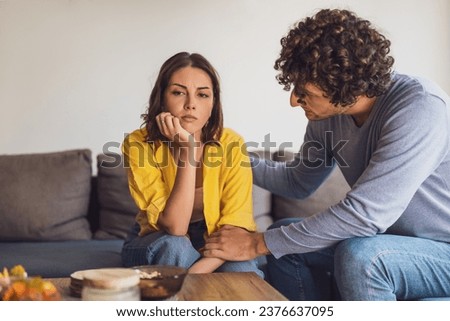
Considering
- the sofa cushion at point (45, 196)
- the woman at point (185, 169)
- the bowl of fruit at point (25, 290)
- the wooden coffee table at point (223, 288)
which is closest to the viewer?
the bowl of fruit at point (25, 290)

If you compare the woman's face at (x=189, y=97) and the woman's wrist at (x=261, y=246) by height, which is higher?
the woman's face at (x=189, y=97)

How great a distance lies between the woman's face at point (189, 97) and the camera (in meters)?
1.67

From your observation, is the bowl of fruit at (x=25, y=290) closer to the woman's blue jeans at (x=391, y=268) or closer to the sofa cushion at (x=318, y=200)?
the woman's blue jeans at (x=391, y=268)

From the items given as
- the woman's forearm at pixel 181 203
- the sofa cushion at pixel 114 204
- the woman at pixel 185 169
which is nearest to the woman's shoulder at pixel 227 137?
the woman at pixel 185 169

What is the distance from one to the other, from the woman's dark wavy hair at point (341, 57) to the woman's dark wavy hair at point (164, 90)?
318mm

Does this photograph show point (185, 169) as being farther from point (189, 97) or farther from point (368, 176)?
point (368, 176)

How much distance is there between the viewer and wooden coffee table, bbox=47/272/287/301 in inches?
45.4

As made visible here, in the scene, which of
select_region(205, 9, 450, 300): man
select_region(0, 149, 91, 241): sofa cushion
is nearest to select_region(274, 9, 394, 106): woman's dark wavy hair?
select_region(205, 9, 450, 300): man

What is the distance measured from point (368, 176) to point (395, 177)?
6 centimetres

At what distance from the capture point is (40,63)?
2457mm

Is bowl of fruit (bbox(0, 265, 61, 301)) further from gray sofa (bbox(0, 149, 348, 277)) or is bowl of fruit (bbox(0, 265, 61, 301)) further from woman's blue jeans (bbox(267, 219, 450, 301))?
gray sofa (bbox(0, 149, 348, 277))

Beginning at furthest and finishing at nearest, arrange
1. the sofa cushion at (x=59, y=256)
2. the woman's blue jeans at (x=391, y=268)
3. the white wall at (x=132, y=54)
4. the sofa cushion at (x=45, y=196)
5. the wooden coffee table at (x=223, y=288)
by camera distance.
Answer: the white wall at (x=132, y=54) < the sofa cushion at (x=45, y=196) < the sofa cushion at (x=59, y=256) < the woman's blue jeans at (x=391, y=268) < the wooden coffee table at (x=223, y=288)

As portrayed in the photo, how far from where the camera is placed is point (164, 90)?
68.2 inches

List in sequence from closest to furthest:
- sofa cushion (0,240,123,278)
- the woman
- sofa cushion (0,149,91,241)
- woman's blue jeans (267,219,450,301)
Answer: woman's blue jeans (267,219,450,301) < the woman < sofa cushion (0,240,123,278) < sofa cushion (0,149,91,241)
